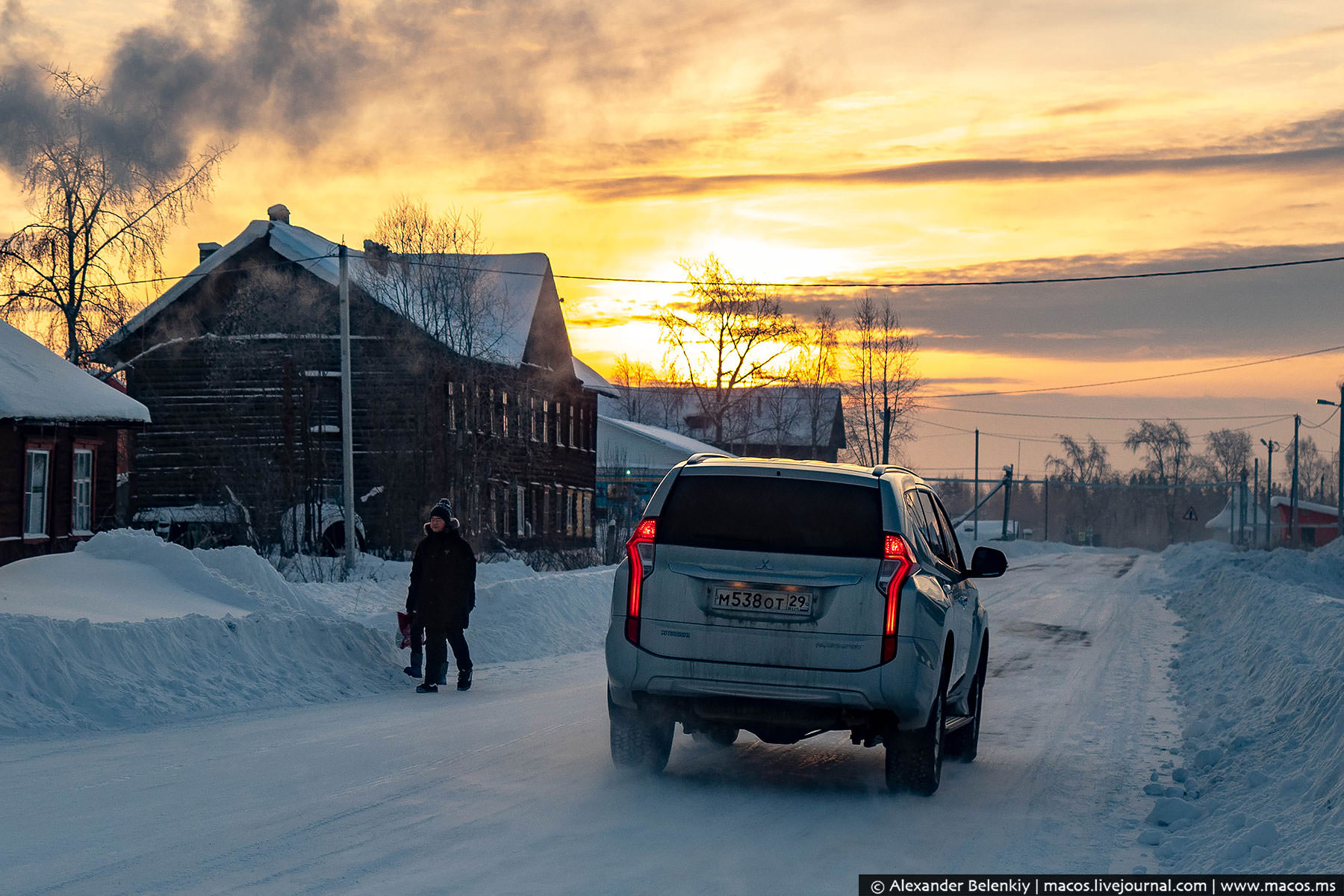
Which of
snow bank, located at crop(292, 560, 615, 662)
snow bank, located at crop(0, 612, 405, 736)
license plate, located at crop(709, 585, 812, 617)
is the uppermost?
license plate, located at crop(709, 585, 812, 617)

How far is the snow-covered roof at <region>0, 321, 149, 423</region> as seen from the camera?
71.5 feet

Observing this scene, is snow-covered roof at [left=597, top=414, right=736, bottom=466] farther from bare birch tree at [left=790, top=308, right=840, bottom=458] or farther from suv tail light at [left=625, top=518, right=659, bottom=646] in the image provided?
suv tail light at [left=625, top=518, right=659, bottom=646]

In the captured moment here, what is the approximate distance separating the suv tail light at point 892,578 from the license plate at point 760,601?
0.43 m

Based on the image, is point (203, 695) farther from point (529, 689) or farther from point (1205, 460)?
point (1205, 460)

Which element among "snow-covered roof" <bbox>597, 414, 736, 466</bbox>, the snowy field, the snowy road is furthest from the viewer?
"snow-covered roof" <bbox>597, 414, 736, 466</bbox>

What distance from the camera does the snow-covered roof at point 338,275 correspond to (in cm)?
3750

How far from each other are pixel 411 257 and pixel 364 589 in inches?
582

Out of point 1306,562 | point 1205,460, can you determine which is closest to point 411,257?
point 1306,562

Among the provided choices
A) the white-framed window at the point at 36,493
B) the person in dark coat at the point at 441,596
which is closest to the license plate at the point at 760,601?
the person in dark coat at the point at 441,596

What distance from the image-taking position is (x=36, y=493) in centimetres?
2425

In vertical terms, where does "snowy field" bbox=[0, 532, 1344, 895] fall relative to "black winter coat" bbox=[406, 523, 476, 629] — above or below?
below

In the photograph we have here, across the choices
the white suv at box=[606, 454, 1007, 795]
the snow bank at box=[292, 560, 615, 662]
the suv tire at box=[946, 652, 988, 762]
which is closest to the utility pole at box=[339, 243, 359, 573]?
the snow bank at box=[292, 560, 615, 662]

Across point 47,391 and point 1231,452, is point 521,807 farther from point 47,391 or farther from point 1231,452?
point 1231,452

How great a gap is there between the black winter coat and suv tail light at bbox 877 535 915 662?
654cm
